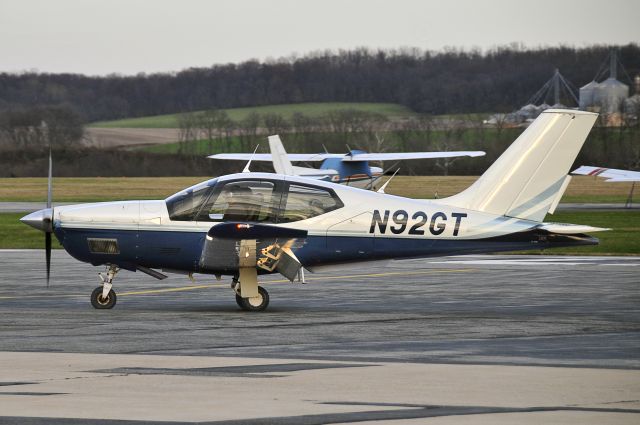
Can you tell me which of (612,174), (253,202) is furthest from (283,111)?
(253,202)

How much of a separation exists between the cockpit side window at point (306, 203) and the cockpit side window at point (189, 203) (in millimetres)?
1131

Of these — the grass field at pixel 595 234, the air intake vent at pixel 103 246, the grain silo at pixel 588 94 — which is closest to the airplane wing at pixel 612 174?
the grass field at pixel 595 234

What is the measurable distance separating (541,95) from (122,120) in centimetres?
5355

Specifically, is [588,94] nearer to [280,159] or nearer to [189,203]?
[280,159]

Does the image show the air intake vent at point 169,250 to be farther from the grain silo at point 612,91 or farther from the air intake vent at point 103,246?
the grain silo at point 612,91

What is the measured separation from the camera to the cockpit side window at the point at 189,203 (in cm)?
1706

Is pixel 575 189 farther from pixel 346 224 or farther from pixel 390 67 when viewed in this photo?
pixel 390 67

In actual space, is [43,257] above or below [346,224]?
below

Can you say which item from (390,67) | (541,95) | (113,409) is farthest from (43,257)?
(390,67)

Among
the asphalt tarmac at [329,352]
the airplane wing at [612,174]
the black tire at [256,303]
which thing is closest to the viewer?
the asphalt tarmac at [329,352]

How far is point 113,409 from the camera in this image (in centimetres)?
972

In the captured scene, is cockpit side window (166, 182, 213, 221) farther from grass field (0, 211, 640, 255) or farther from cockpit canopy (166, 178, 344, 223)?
grass field (0, 211, 640, 255)

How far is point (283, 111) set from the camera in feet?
492

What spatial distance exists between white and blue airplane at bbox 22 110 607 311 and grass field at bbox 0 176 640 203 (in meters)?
45.8
